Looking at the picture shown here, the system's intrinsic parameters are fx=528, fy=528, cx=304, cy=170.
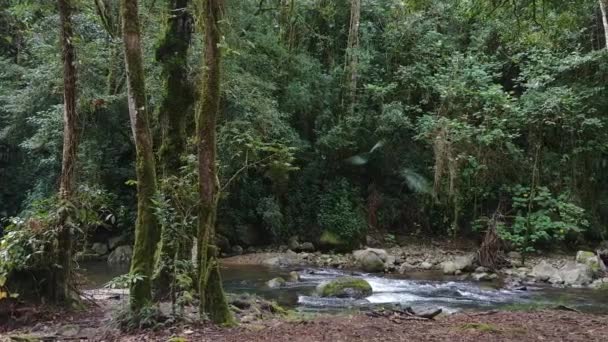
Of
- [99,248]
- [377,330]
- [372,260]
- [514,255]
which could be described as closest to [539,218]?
[514,255]

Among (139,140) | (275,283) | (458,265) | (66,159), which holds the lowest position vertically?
(275,283)

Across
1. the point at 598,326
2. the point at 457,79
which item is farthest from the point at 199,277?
the point at 457,79

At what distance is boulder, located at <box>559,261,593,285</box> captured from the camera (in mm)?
11758

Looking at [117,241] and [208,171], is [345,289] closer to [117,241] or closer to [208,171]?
[208,171]

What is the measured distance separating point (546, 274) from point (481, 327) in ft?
24.2

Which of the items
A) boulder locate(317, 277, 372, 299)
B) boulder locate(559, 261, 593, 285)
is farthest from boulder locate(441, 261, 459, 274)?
boulder locate(317, 277, 372, 299)

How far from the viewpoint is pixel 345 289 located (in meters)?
10.4

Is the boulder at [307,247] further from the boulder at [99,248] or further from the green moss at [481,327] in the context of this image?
the green moss at [481,327]

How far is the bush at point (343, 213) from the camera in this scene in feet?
56.0

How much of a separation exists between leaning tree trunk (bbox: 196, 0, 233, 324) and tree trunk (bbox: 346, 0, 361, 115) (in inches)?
488

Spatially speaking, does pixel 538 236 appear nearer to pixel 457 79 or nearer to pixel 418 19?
pixel 457 79

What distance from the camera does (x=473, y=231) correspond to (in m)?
16.8

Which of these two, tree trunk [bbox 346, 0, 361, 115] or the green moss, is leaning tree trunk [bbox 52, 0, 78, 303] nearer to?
the green moss

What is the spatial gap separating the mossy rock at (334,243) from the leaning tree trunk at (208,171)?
11.0 meters
